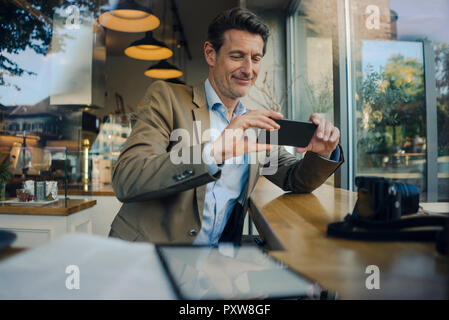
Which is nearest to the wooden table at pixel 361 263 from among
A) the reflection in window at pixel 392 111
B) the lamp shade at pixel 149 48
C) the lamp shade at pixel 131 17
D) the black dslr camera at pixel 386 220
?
the black dslr camera at pixel 386 220

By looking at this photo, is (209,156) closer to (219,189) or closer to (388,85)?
(219,189)

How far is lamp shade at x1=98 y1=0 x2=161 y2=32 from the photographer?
8.21ft

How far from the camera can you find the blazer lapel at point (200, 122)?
94 cm

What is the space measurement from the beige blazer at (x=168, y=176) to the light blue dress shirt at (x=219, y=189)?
24 millimetres

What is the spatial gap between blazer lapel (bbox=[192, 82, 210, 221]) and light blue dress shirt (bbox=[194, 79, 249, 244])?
0.06 feet

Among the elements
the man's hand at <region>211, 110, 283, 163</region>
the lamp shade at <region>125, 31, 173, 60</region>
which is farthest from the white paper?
the lamp shade at <region>125, 31, 173, 60</region>

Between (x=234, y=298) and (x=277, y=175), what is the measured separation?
708mm

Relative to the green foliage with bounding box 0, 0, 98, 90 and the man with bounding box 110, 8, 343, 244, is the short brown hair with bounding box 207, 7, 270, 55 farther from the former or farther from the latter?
the green foliage with bounding box 0, 0, 98, 90

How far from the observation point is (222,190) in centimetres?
104

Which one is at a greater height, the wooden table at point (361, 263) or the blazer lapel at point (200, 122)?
the blazer lapel at point (200, 122)

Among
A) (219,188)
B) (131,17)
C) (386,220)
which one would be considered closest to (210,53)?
(219,188)

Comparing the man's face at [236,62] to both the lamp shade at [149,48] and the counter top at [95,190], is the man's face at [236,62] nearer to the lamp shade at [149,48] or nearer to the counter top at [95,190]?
the counter top at [95,190]
